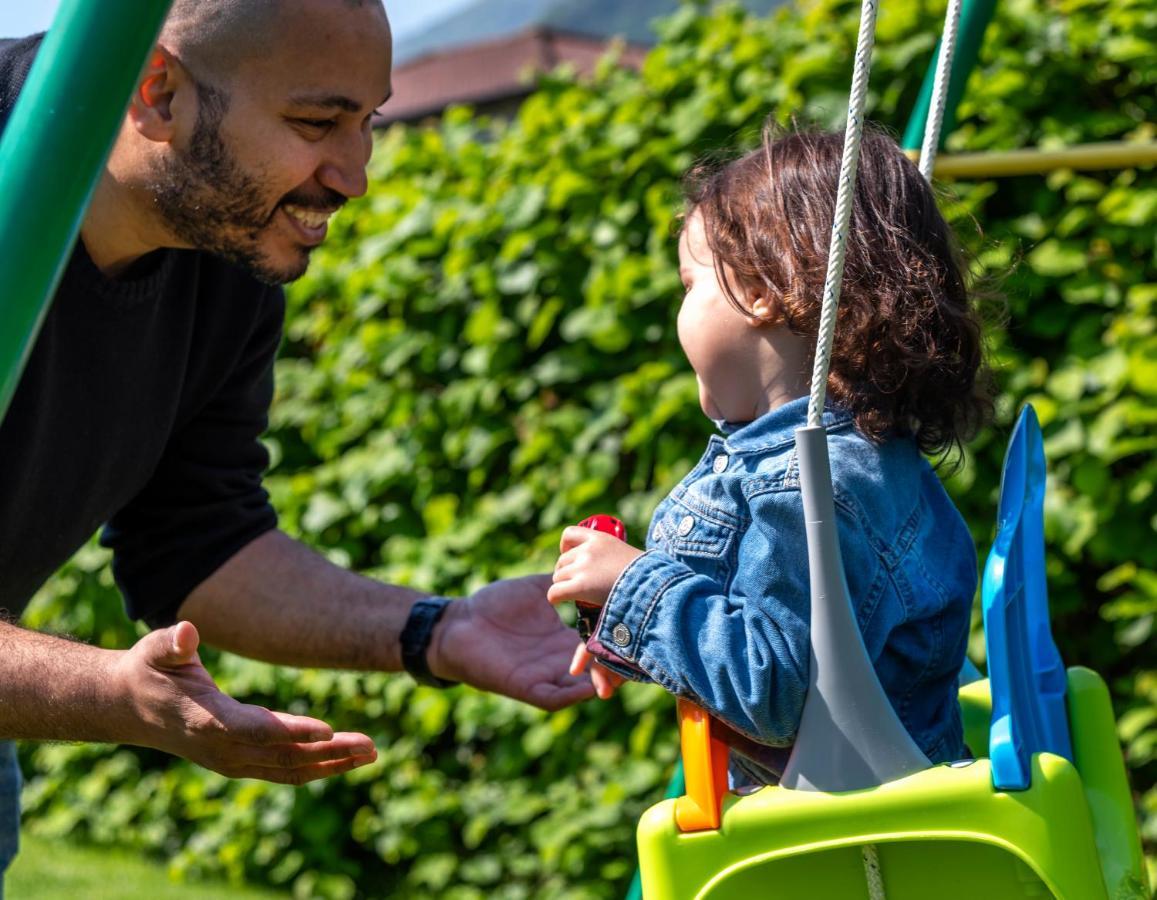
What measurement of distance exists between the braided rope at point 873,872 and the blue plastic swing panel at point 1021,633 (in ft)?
0.45

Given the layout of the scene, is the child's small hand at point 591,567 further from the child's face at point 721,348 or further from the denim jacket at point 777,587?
the child's face at point 721,348

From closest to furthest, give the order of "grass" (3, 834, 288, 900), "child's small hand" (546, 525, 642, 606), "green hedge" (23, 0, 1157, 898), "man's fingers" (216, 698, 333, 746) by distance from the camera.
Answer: "man's fingers" (216, 698, 333, 746), "child's small hand" (546, 525, 642, 606), "green hedge" (23, 0, 1157, 898), "grass" (3, 834, 288, 900)

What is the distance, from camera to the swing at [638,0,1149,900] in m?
1.41

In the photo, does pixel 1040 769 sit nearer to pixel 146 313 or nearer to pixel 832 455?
pixel 832 455

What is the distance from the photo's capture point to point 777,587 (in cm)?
153

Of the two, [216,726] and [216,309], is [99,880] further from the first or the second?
[216,726]

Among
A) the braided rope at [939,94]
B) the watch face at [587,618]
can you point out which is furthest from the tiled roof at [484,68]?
the watch face at [587,618]

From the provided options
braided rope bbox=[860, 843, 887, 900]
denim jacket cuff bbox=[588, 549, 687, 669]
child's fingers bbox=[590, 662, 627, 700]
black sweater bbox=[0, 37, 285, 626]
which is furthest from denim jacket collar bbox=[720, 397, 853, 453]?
black sweater bbox=[0, 37, 285, 626]

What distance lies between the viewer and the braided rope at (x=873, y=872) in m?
1.44

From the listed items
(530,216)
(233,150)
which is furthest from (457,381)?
(233,150)

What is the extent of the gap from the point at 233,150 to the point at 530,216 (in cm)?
174

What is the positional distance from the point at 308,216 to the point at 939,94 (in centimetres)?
100

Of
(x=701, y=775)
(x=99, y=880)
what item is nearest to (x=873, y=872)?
(x=701, y=775)

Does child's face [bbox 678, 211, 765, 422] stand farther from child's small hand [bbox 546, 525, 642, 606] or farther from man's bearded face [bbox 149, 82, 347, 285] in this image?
man's bearded face [bbox 149, 82, 347, 285]
